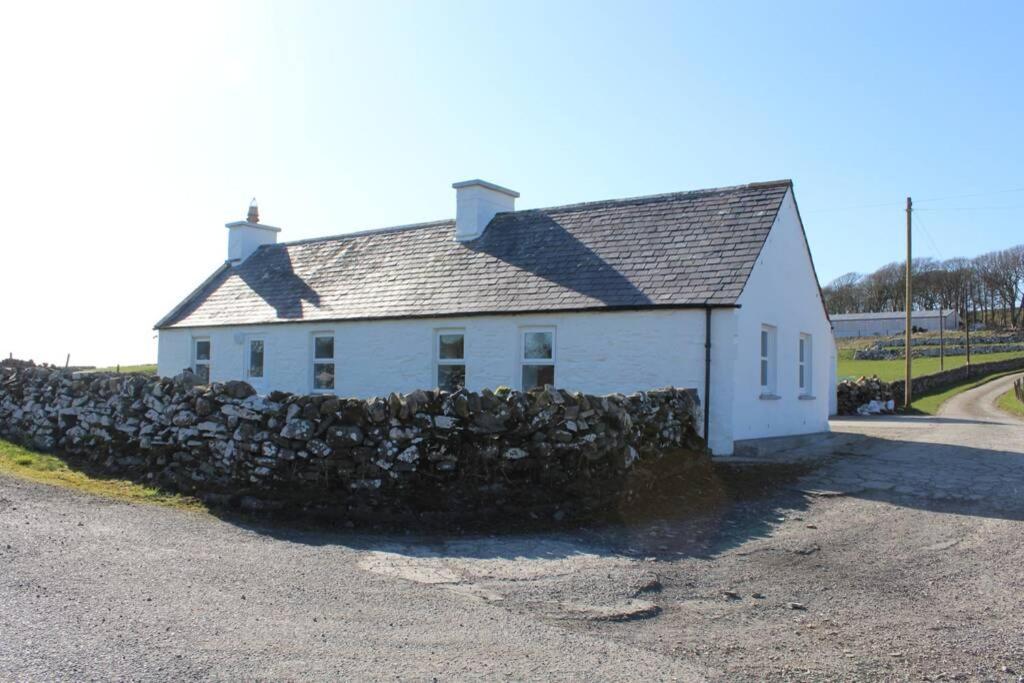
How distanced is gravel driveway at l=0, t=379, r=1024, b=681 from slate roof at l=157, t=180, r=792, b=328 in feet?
21.0

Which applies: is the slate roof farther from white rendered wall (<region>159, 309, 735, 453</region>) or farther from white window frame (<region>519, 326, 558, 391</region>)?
white window frame (<region>519, 326, 558, 391</region>)

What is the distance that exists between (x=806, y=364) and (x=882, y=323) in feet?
265

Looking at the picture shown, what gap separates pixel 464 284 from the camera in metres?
18.2

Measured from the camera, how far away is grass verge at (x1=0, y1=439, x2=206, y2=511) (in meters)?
9.74

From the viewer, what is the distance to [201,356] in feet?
75.3

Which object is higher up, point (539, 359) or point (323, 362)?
point (539, 359)

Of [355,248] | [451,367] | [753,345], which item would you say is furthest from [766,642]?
[355,248]

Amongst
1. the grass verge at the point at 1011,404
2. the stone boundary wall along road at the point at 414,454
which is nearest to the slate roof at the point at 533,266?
the stone boundary wall along road at the point at 414,454

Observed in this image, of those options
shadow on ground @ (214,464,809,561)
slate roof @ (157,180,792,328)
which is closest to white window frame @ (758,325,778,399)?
slate roof @ (157,180,792,328)

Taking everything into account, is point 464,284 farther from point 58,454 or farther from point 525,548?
point 525,548

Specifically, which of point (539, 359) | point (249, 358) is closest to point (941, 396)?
point (539, 359)

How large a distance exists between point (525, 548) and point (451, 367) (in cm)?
991

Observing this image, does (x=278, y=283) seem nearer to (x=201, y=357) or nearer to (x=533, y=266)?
(x=201, y=357)

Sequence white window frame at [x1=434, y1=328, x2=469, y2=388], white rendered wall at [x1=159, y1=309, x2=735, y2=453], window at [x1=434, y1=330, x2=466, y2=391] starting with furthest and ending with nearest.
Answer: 1. window at [x1=434, y1=330, x2=466, y2=391]
2. white window frame at [x1=434, y1=328, x2=469, y2=388]
3. white rendered wall at [x1=159, y1=309, x2=735, y2=453]
